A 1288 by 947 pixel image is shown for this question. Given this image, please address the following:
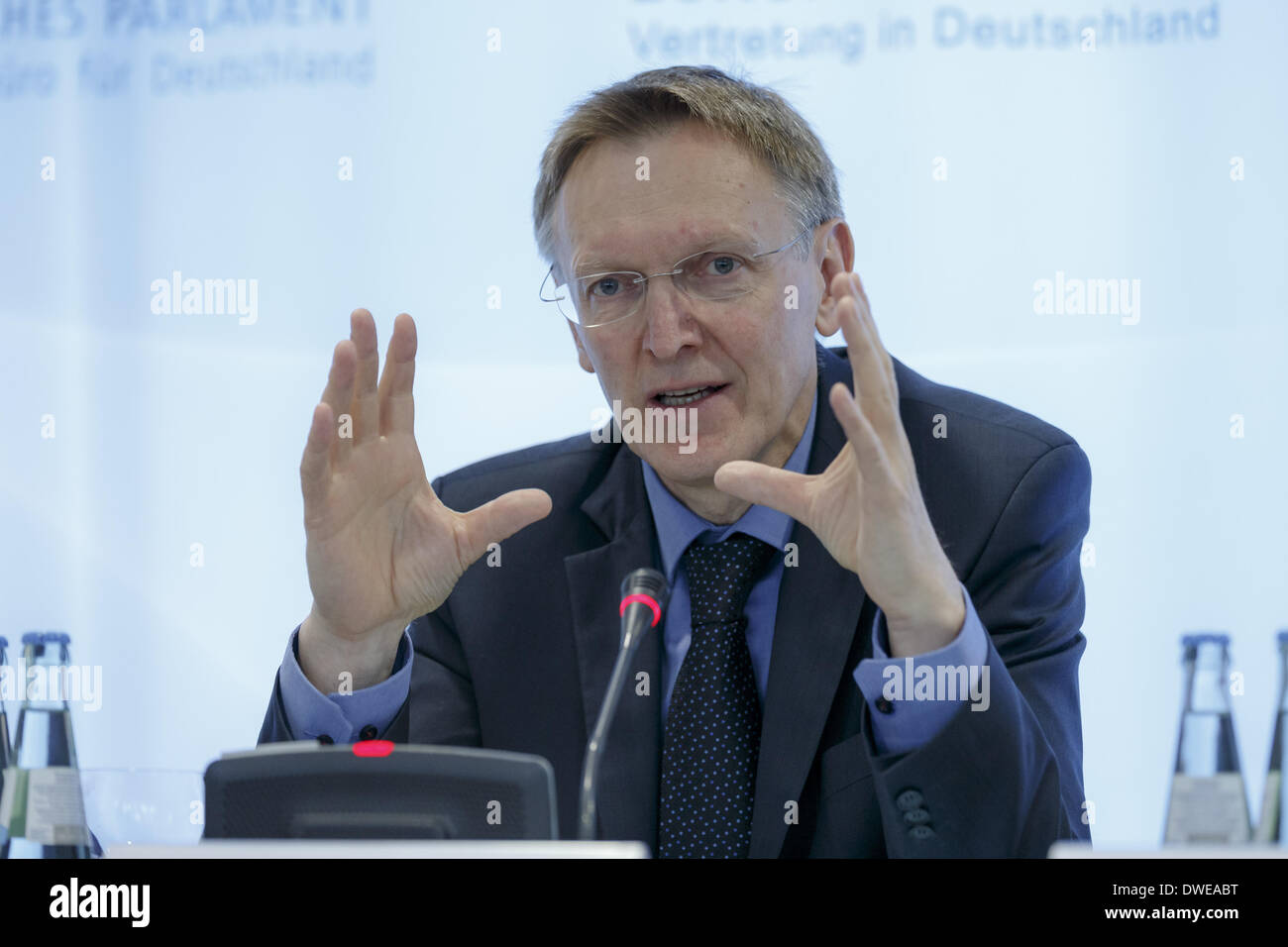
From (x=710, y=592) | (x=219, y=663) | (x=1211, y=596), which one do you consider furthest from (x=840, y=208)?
(x=219, y=663)

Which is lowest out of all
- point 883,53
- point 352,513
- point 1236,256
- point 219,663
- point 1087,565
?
point 219,663

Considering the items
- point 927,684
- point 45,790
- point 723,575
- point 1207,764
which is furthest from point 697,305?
point 45,790

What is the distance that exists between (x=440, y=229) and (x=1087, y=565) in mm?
1780

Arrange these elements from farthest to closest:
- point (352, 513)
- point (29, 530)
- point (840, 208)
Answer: point (29, 530), point (840, 208), point (352, 513)

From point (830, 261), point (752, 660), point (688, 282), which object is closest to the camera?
point (752, 660)

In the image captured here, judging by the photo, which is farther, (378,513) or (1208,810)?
(378,513)

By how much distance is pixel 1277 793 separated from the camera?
59.5 inches

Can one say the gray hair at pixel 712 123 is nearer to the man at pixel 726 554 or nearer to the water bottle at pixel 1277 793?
the man at pixel 726 554

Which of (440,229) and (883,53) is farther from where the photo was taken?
(440,229)

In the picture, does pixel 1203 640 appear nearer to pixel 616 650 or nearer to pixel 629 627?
pixel 629 627

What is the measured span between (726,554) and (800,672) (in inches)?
9.8
